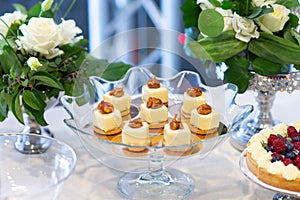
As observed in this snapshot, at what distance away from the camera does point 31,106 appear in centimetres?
117

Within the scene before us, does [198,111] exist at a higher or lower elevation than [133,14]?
higher

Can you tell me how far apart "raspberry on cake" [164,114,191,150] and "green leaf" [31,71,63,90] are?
0.25 m

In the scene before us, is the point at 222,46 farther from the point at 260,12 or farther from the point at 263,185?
the point at 263,185

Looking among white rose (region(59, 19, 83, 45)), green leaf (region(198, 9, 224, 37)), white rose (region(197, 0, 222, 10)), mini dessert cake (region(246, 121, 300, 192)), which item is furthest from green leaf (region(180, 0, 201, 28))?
mini dessert cake (region(246, 121, 300, 192))

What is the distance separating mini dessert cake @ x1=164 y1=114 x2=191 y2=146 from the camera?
1048 mm

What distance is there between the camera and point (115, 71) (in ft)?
4.24

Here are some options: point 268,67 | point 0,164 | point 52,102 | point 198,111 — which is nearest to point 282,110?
point 268,67

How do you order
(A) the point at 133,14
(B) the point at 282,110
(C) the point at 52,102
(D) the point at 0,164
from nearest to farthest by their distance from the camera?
(D) the point at 0,164 → (C) the point at 52,102 → (B) the point at 282,110 → (A) the point at 133,14

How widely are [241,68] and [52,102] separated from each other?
15.7 inches

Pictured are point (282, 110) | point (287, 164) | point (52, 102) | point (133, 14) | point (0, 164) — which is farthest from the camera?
point (133, 14)

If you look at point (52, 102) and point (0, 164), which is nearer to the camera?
point (0, 164)

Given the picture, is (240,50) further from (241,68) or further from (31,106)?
(31,106)

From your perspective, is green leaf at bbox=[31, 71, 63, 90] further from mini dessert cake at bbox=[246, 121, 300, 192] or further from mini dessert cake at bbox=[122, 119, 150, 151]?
mini dessert cake at bbox=[246, 121, 300, 192]

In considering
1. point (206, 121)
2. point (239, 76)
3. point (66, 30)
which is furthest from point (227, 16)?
point (66, 30)
